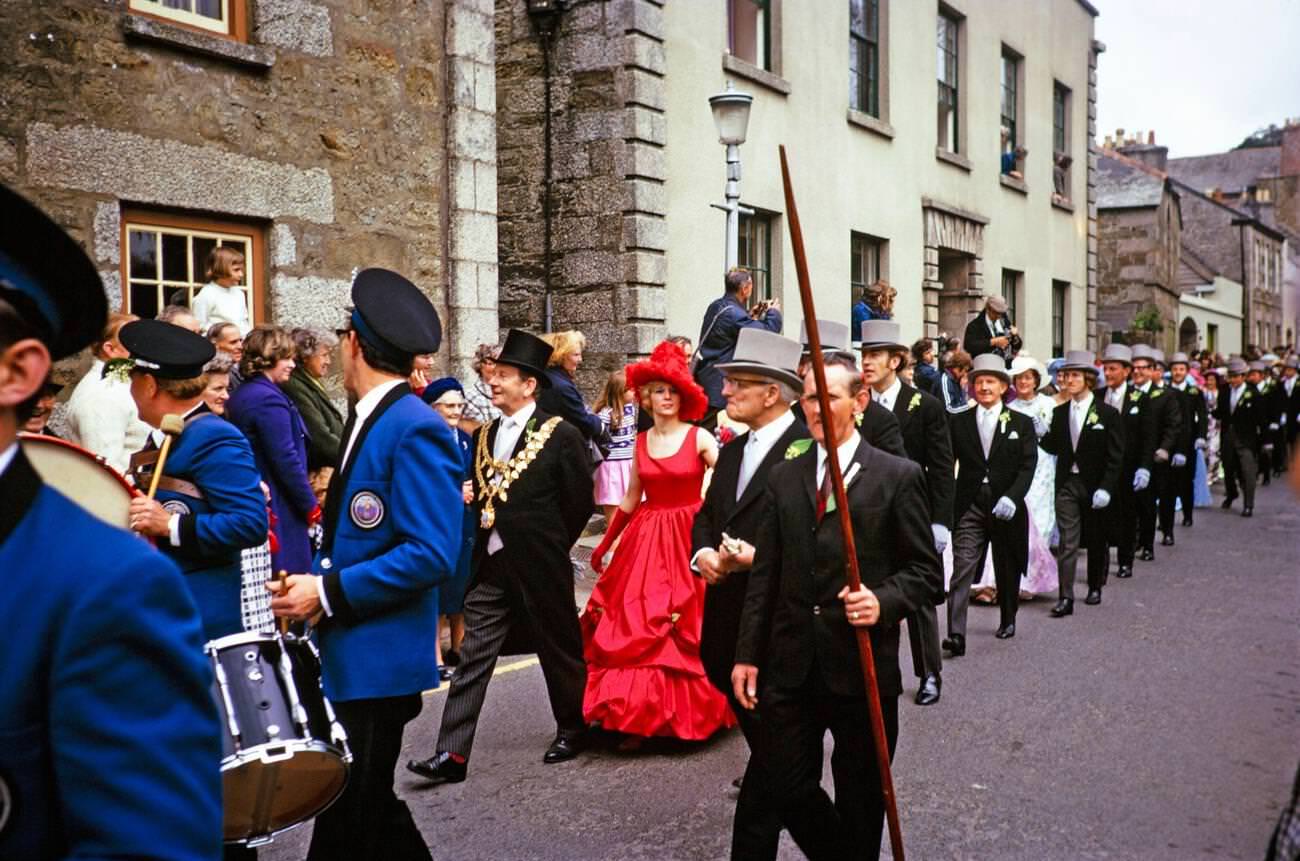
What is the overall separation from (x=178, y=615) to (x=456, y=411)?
22.2ft

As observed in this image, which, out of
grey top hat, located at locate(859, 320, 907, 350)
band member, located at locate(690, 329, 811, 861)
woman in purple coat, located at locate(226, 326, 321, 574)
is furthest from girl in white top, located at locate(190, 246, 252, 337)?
band member, located at locate(690, 329, 811, 861)

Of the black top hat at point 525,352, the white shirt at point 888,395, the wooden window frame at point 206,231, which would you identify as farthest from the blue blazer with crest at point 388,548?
the wooden window frame at point 206,231

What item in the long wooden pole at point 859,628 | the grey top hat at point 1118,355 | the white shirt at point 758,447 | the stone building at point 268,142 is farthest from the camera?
the grey top hat at point 1118,355

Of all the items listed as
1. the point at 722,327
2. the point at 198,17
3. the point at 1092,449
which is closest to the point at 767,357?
the point at 198,17

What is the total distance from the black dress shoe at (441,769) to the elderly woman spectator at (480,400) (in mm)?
3347

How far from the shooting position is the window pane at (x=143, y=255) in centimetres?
877

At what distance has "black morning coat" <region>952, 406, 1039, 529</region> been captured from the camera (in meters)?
8.91

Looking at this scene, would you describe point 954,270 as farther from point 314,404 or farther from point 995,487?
point 314,404

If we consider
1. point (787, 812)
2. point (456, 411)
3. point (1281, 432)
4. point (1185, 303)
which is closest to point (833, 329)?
point (456, 411)

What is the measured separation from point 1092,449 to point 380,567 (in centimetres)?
834

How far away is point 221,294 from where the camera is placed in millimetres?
8547

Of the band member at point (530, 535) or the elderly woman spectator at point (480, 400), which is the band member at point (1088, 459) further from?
the band member at point (530, 535)

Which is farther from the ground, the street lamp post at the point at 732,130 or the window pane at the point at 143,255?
the street lamp post at the point at 732,130

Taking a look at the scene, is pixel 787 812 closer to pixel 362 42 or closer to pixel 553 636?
pixel 553 636
